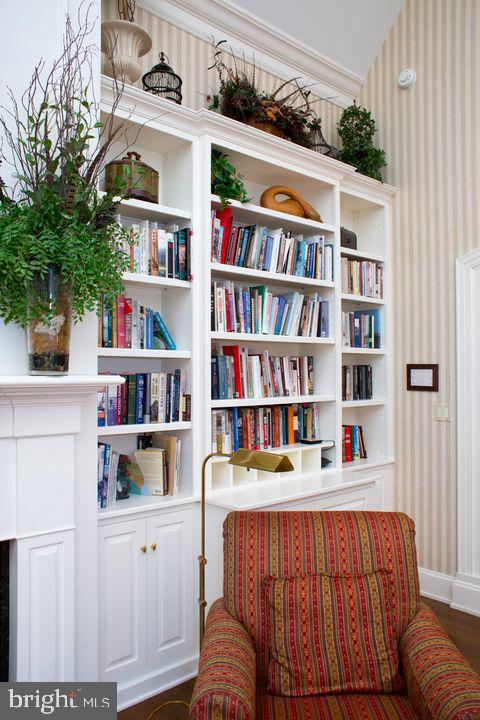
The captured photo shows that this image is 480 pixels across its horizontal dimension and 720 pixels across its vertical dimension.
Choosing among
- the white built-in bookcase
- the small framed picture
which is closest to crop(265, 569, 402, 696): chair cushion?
the white built-in bookcase

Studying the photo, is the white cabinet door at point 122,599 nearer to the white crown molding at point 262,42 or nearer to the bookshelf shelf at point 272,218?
the bookshelf shelf at point 272,218

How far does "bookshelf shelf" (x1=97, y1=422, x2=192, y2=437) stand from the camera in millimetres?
2387

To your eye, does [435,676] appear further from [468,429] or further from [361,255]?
[361,255]

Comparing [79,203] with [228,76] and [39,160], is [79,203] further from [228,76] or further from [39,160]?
[228,76]

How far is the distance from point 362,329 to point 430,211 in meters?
0.88

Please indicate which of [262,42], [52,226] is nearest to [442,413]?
[262,42]

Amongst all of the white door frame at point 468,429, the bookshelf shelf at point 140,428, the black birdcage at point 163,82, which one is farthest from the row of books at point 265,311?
the black birdcage at point 163,82

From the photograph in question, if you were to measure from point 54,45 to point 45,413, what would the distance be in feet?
4.37

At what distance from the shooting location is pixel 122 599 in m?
2.36

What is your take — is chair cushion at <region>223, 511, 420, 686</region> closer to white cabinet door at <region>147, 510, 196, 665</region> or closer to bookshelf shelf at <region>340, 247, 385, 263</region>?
white cabinet door at <region>147, 510, 196, 665</region>

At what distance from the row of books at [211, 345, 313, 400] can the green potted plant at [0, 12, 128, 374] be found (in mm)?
1042

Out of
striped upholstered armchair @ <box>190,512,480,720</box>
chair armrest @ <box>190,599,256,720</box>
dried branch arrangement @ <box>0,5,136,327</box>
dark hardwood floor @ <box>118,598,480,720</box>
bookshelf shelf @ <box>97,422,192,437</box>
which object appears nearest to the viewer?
chair armrest @ <box>190,599,256,720</box>

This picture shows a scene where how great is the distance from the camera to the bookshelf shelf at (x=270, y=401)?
278 cm

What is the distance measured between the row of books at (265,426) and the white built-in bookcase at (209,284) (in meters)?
0.09
